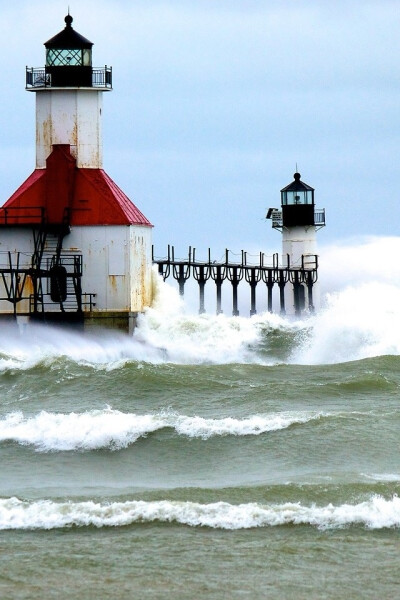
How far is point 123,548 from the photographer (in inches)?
566

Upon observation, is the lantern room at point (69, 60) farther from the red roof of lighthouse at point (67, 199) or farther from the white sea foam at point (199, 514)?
the white sea foam at point (199, 514)

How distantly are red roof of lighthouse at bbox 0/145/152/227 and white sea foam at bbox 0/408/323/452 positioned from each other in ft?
56.3

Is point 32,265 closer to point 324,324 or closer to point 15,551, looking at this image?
point 324,324

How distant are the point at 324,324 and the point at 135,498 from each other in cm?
2347

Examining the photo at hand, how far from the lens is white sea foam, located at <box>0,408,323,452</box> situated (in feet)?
67.1

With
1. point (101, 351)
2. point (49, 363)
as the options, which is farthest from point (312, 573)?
point (101, 351)

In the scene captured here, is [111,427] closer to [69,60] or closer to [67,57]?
[69,60]

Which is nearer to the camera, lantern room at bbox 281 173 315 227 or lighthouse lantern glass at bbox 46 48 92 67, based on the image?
lighthouse lantern glass at bbox 46 48 92 67

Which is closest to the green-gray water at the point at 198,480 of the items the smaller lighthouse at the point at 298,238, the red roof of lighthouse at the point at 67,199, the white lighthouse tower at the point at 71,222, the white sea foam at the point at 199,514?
the white sea foam at the point at 199,514

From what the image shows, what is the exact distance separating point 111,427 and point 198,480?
3264 millimetres

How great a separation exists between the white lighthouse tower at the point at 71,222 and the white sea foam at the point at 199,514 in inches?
863

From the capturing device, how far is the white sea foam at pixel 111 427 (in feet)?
67.1

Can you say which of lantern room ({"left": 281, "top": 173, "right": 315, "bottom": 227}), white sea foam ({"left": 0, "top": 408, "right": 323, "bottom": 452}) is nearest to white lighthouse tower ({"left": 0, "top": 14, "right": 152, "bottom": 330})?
white sea foam ({"left": 0, "top": 408, "right": 323, "bottom": 452})

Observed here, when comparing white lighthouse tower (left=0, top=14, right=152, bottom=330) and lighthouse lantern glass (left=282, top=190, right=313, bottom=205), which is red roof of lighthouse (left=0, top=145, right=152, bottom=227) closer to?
white lighthouse tower (left=0, top=14, right=152, bottom=330)
